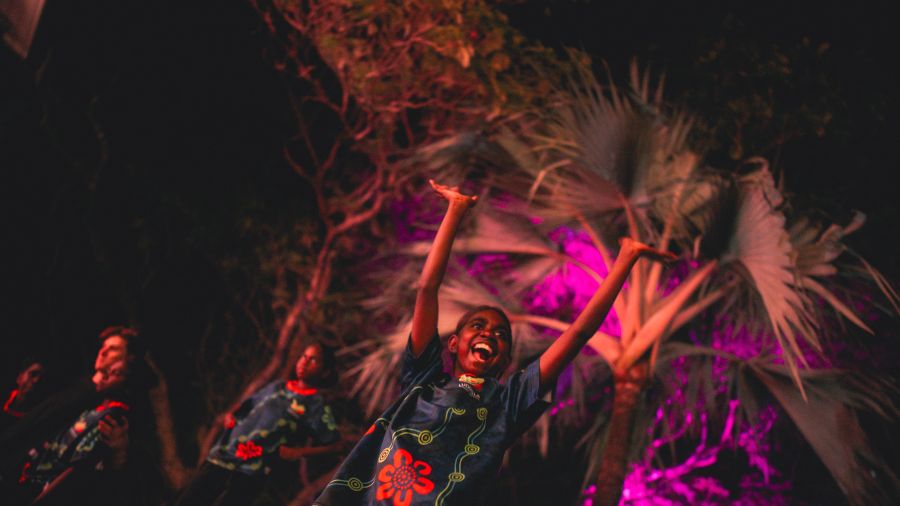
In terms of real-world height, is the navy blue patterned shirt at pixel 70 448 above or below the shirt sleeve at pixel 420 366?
below

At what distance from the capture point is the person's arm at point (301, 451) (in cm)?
395

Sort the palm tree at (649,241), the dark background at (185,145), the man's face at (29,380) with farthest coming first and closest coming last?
the dark background at (185,145) < the man's face at (29,380) < the palm tree at (649,241)

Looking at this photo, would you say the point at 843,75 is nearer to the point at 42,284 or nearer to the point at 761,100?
the point at 761,100

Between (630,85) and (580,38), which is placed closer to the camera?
(630,85)

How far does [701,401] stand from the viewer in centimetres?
711

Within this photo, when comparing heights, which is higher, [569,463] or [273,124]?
[273,124]

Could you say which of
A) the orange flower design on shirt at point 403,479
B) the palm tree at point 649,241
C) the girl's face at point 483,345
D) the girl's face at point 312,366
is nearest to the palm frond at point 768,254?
the palm tree at point 649,241

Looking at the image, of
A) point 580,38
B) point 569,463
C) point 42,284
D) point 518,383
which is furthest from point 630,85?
point 42,284

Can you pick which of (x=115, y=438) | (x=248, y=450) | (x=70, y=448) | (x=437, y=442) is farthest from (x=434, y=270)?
(x=248, y=450)

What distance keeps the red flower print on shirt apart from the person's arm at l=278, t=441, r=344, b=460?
109 millimetres

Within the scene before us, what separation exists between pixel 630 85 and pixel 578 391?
1.95 metres

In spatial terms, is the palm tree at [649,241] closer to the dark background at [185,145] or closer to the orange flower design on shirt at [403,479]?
the dark background at [185,145]

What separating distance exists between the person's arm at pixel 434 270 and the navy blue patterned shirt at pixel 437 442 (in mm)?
88

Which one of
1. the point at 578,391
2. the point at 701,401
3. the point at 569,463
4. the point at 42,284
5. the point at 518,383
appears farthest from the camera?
the point at 569,463
